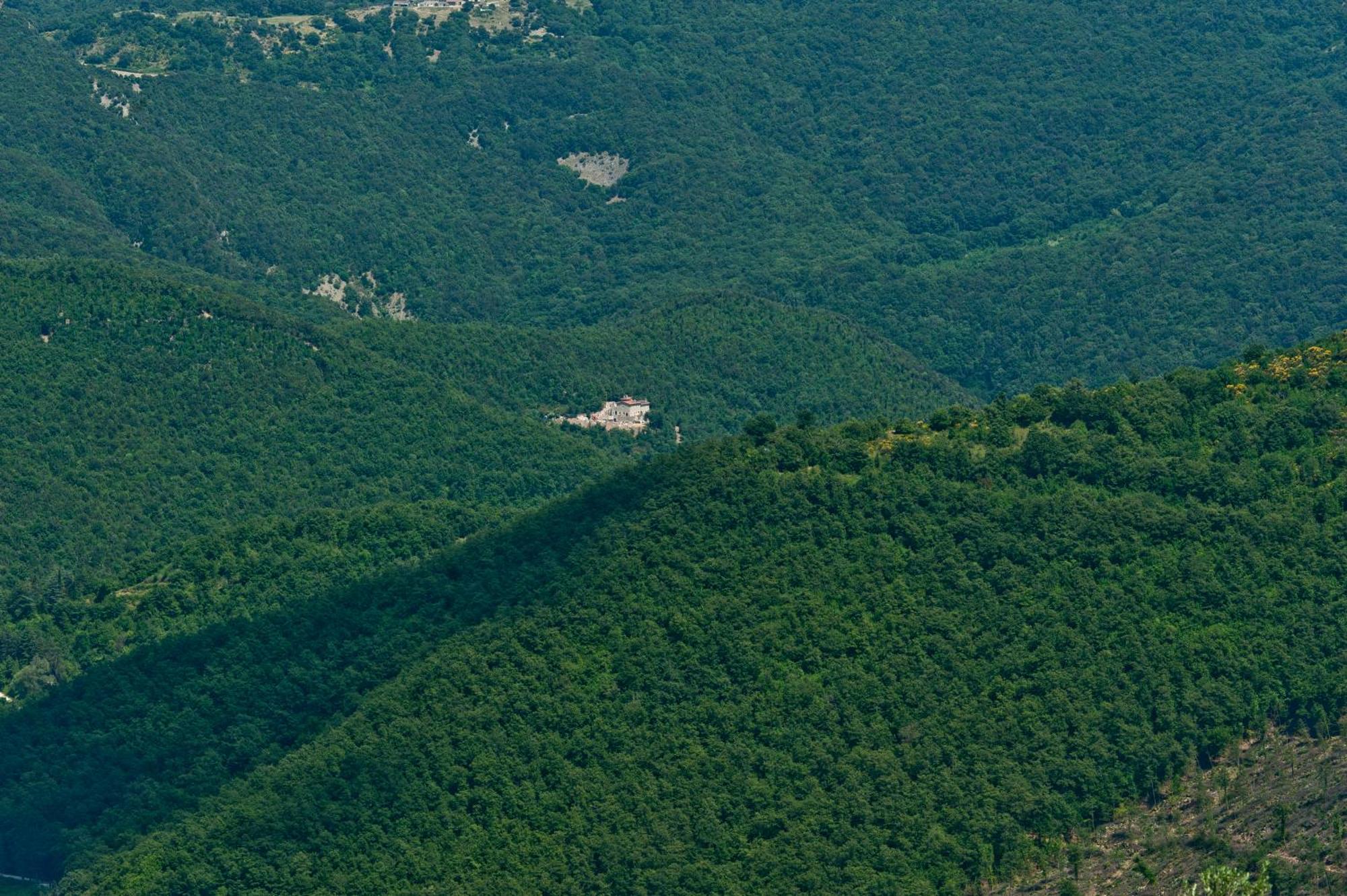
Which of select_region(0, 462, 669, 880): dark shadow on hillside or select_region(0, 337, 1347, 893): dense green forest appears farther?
select_region(0, 462, 669, 880): dark shadow on hillside

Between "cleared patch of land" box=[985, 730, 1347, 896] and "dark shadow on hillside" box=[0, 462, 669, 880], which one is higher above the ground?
"cleared patch of land" box=[985, 730, 1347, 896]

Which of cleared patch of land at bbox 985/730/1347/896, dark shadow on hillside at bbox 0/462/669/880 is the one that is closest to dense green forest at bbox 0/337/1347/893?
dark shadow on hillside at bbox 0/462/669/880

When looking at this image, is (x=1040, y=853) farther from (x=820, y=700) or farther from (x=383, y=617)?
(x=383, y=617)

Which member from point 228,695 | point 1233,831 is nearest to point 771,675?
point 1233,831

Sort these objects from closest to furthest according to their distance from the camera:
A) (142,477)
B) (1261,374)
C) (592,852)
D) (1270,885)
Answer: (1270,885) < (592,852) < (1261,374) < (142,477)

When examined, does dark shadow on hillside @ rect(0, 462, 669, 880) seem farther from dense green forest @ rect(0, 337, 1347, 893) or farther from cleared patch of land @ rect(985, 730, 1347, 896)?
cleared patch of land @ rect(985, 730, 1347, 896)

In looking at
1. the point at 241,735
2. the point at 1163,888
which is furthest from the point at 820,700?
the point at 241,735
